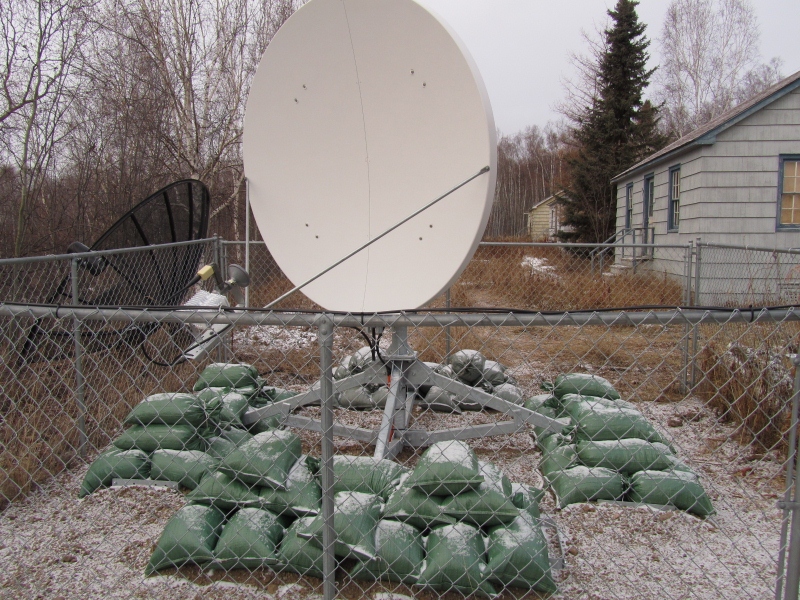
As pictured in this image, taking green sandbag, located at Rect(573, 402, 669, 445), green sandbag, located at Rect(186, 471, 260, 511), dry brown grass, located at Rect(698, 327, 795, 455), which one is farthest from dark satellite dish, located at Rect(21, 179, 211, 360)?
dry brown grass, located at Rect(698, 327, 795, 455)

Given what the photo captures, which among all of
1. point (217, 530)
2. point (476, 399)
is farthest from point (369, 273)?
point (217, 530)

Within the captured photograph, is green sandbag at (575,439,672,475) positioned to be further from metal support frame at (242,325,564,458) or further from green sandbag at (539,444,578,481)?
metal support frame at (242,325,564,458)

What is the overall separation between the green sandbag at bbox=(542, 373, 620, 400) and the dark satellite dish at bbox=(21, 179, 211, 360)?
11.5ft

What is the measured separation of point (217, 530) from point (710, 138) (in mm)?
10631

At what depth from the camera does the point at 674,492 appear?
3.04m

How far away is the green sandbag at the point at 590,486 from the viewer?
3148mm

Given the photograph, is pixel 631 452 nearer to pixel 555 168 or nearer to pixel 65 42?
pixel 65 42

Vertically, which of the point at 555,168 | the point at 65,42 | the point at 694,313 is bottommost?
the point at 694,313

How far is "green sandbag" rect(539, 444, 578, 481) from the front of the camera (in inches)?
136

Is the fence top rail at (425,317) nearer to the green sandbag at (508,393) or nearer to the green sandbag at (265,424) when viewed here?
the green sandbag at (265,424)

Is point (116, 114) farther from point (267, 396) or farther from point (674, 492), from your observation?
point (674, 492)

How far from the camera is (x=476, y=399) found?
3.63 metres

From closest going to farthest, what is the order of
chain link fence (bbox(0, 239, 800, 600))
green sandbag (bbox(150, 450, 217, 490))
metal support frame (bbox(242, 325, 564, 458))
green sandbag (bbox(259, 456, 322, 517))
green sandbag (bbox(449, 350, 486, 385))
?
chain link fence (bbox(0, 239, 800, 600))
green sandbag (bbox(259, 456, 322, 517))
green sandbag (bbox(150, 450, 217, 490))
metal support frame (bbox(242, 325, 564, 458))
green sandbag (bbox(449, 350, 486, 385))

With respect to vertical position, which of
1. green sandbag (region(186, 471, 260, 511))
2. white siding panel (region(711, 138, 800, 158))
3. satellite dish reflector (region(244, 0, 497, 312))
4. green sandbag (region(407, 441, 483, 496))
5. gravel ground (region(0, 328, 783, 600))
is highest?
white siding panel (region(711, 138, 800, 158))
